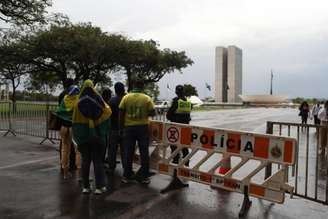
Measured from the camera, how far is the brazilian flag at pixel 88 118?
6977 millimetres

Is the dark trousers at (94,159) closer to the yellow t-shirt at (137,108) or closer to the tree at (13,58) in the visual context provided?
the yellow t-shirt at (137,108)

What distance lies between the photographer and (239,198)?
22.9 ft

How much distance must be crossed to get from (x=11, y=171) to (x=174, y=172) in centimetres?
387

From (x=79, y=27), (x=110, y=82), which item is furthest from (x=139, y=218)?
(x=110, y=82)

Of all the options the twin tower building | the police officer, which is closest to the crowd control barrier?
the police officer

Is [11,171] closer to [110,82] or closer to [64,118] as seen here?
[64,118]

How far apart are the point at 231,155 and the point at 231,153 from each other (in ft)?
0.10

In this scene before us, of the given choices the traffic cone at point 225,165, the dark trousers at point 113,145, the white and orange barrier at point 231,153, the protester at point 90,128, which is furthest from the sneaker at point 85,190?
the traffic cone at point 225,165

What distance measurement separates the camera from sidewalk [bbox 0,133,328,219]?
6055mm

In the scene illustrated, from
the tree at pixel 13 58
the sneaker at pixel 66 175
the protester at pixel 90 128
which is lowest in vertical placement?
the sneaker at pixel 66 175

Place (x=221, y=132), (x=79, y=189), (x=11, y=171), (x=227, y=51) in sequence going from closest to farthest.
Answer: (x=221, y=132)
(x=79, y=189)
(x=11, y=171)
(x=227, y=51)

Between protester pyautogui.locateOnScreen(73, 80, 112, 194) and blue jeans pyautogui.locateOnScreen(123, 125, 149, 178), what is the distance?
0.61 meters

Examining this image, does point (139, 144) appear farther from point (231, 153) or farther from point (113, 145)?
point (231, 153)

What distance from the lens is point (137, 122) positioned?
768 centimetres
